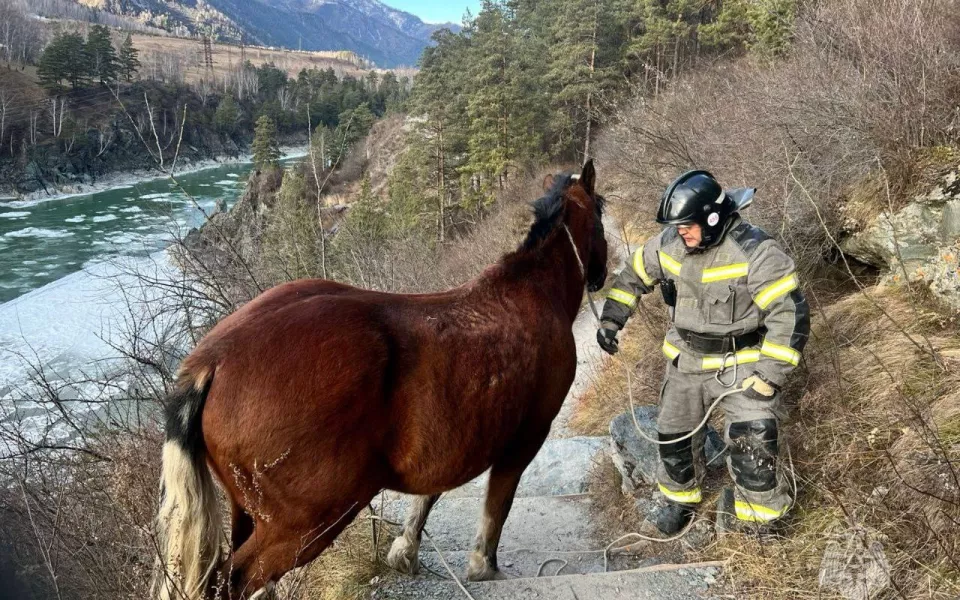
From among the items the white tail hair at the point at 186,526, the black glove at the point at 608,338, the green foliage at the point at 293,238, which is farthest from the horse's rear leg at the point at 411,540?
the green foliage at the point at 293,238

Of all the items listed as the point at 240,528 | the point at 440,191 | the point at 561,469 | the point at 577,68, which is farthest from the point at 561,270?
the point at 577,68

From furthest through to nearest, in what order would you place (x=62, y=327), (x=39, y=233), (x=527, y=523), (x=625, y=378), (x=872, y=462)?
(x=39, y=233) → (x=62, y=327) → (x=625, y=378) → (x=527, y=523) → (x=872, y=462)

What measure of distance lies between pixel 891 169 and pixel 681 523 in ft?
13.3

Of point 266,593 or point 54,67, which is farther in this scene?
point 54,67

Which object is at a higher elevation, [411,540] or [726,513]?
[726,513]

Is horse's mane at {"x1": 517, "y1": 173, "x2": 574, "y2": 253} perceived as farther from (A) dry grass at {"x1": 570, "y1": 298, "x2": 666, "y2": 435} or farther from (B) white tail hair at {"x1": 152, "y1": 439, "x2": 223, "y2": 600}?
(A) dry grass at {"x1": 570, "y1": 298, "x2": 666, "y2": 435}

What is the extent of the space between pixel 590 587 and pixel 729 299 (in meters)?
1.79

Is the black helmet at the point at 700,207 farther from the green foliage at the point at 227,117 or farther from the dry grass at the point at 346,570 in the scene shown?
the green foliage at the point at 227,117

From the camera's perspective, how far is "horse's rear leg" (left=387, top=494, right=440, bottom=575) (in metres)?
3.49

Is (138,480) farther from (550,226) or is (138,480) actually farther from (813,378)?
(813,378)

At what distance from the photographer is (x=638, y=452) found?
14.8 feet

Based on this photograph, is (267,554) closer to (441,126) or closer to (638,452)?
(638,452)

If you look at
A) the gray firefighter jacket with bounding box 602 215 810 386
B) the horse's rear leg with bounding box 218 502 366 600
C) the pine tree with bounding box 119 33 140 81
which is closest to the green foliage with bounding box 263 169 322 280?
the gray firefighter jacket with bounding box 602 215 810 386

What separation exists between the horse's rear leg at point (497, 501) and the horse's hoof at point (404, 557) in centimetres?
36
